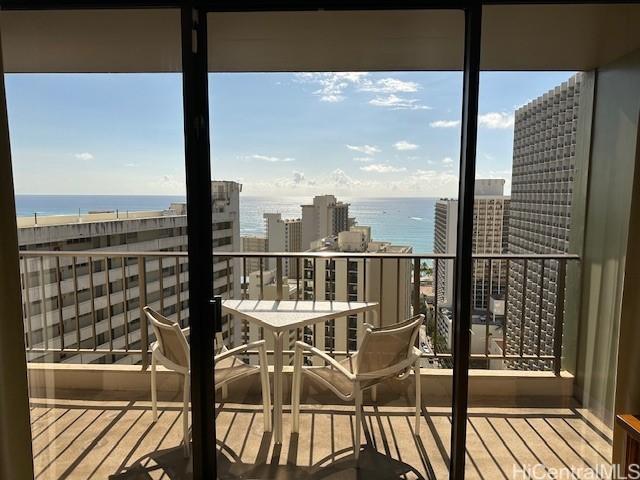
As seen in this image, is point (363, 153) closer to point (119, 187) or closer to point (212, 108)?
point (212, 108)

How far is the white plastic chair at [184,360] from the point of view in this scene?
1.96m

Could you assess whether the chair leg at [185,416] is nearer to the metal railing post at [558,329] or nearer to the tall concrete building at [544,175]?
the tall concrete building at [544,175]

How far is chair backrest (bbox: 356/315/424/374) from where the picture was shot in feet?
7.37

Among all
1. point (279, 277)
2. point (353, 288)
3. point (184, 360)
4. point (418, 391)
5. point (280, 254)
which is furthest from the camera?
point (353, 288)

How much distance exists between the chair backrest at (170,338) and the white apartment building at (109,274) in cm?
5

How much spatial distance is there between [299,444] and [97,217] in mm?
1722

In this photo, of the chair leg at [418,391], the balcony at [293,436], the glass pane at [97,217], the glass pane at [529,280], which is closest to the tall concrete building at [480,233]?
the glass pane at [529,280]

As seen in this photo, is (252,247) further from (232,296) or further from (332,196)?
(332,196)

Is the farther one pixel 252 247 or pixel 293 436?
pixel 293 436

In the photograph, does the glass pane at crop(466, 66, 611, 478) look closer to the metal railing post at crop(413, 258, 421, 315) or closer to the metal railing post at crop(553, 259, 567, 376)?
the metal railing post at crop(553, 259, 567, 376)

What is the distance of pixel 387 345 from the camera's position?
228 centimetres

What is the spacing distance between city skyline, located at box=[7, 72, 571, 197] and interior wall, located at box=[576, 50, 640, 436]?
0.26 meters

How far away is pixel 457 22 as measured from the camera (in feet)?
5.75

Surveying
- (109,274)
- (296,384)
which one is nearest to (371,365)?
(296,384)
